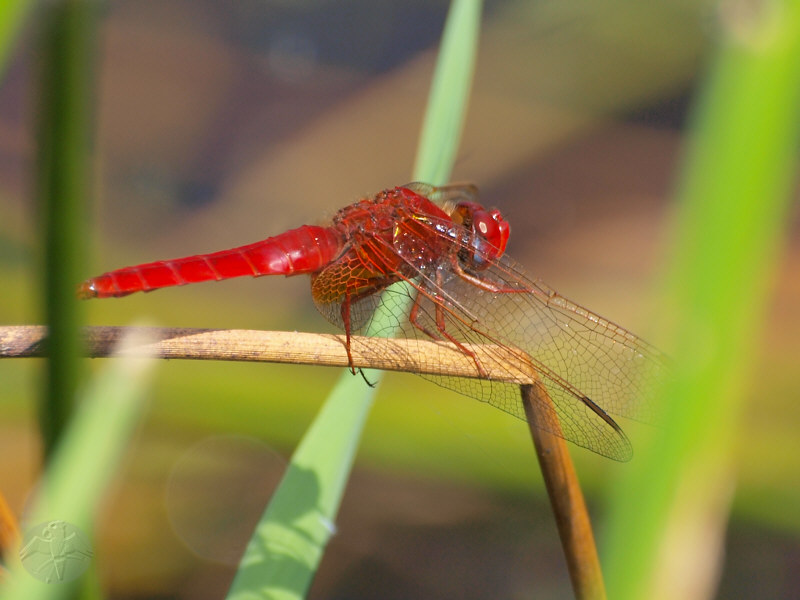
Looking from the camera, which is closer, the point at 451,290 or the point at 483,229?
the point at 451,290

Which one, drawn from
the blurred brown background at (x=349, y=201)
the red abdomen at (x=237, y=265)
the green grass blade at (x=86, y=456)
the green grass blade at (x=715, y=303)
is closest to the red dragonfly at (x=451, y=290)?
the red abdomen at (x=237, y=265)

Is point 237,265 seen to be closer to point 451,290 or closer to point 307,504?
point 451,290

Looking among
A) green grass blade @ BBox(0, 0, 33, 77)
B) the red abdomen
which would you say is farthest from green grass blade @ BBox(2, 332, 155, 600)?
the red abdomen

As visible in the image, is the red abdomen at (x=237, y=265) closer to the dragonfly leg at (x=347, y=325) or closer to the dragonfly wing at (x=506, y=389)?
the dragonfly leg at (x=347, y=325)

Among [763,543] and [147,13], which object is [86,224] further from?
[147,13]

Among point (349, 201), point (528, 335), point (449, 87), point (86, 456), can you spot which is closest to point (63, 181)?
point (86, 456)

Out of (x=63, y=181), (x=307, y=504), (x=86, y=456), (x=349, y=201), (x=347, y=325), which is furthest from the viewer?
(x=349, y=201)

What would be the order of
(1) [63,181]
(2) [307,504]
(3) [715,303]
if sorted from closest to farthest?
1. (3) [715,303]
2. (1) [63,181]
3. (2) [307,504]

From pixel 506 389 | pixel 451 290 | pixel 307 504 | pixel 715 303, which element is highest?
pixel 451 290

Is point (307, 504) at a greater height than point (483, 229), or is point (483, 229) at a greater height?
point (483, 229)

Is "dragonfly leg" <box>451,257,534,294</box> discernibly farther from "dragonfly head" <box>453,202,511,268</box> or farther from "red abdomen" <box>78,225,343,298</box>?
"red abdomen" <box>78,225,343,298</box>
